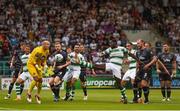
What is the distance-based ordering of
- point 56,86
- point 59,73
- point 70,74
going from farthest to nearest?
point 70,74
point 59,73
point 56,86

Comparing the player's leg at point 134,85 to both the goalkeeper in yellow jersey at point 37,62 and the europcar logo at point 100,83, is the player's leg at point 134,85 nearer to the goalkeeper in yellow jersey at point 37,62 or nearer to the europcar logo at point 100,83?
the goalkeeper in yellow jersey at point 37,62

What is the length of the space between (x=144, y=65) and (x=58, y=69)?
3.58 metres

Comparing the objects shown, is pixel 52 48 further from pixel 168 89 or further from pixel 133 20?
pixel 168 89

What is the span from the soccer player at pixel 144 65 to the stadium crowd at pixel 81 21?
12.8 meters

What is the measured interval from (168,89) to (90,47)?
41.5 feet

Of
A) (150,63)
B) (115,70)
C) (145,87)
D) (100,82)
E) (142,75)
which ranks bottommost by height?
(145,87)

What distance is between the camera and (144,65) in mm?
25547

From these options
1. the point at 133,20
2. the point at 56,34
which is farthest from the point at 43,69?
the point at 133,20

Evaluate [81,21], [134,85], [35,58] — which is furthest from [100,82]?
[35,58]

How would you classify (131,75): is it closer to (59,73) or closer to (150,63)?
(150,63)

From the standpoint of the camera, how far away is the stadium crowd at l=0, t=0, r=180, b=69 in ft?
132

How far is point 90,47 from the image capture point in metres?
39.9

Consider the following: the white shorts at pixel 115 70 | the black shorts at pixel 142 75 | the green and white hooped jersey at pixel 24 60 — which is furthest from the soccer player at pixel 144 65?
the green and white hooped jersey at pixel 24 60

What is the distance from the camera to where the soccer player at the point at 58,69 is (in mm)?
26594
